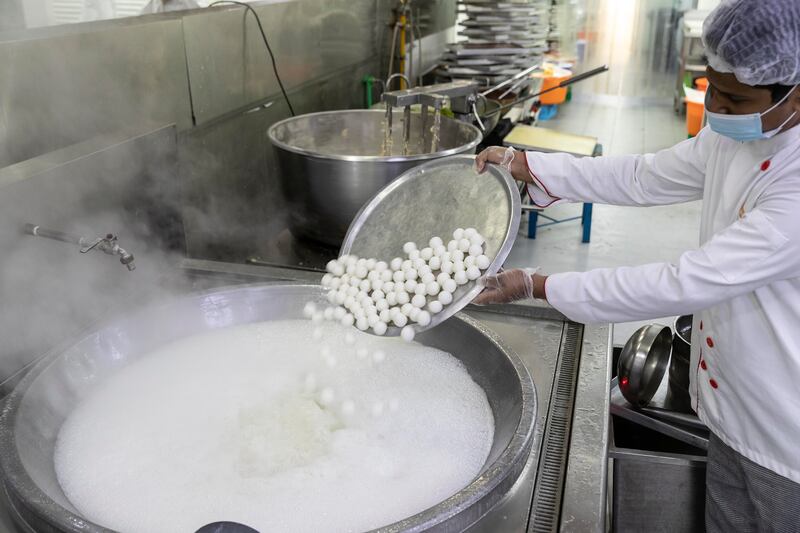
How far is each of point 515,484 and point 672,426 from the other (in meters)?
0.90

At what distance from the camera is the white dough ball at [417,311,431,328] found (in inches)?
49.9

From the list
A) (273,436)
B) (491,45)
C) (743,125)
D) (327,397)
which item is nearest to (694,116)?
(491,45)

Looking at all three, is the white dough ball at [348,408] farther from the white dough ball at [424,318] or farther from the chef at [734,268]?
the chef at [734,268]

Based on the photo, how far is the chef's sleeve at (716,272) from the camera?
1148mm

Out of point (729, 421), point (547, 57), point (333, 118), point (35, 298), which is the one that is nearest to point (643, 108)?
point (547, 57)

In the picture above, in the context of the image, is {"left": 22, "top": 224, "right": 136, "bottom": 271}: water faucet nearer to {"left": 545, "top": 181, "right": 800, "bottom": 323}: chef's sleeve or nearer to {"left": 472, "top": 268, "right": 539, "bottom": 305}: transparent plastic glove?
{"left": 472, "top": 268, "right": 539, "bottom": 305}: transparent plastic glove

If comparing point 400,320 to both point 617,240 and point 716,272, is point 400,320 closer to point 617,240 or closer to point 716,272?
point 716,272

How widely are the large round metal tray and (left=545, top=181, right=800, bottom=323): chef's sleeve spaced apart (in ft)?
0.74

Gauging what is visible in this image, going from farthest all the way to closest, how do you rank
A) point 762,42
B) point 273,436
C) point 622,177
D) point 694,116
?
point 694,116, point 622,177, point 273,436, point 762,42

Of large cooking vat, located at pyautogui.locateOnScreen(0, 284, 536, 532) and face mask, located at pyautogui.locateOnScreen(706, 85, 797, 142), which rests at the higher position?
face mask, located at pyautogui.locateOnScreen(706, 85, 797, 142)

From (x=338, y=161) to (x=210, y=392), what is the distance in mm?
733

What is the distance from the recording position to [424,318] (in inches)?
50.0

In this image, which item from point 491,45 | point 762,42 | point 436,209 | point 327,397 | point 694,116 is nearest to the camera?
point 762,42

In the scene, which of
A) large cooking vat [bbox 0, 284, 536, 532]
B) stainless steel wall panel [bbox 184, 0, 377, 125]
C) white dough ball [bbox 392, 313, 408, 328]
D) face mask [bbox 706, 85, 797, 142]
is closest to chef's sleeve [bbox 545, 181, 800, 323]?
face mask [bbox 706, 85, 797, 142]
